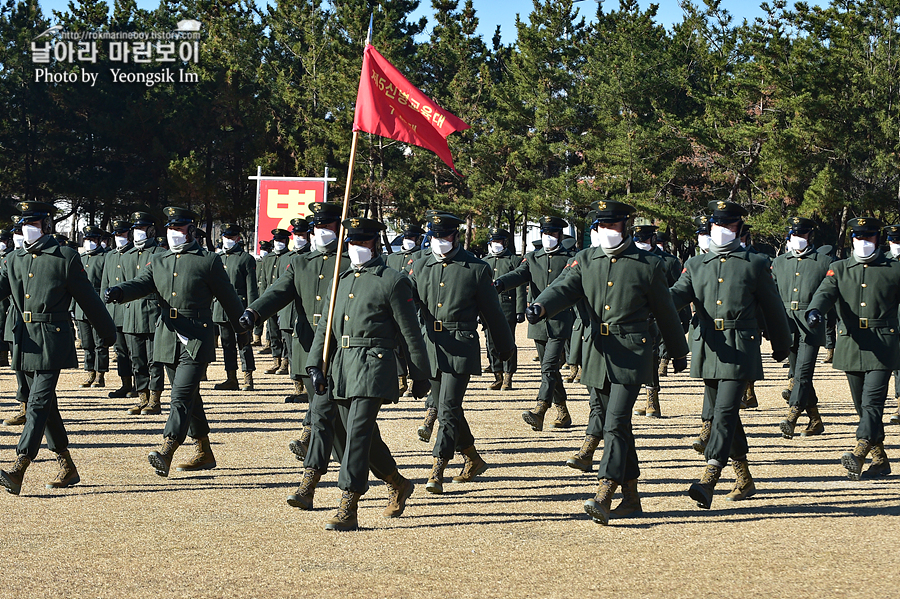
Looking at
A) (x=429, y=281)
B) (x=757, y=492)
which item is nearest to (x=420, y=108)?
(x=429, y=281)

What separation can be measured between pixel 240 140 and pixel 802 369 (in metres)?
37.5

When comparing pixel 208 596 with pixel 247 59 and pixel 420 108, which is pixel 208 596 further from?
pixel 247 59

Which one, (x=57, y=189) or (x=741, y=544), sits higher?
(x=57, y=189)

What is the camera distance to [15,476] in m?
7.60

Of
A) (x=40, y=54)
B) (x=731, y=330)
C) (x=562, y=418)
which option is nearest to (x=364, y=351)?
(x=731, y=330)

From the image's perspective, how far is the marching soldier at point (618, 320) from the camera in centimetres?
691

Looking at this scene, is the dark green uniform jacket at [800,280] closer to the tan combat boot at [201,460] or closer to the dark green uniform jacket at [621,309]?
the dark green uniform jacket at [621,309]

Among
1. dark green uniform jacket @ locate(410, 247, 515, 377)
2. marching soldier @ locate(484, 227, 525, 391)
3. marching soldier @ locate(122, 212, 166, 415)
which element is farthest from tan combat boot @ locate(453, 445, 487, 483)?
marching soldier @ locate(484, 227, 525, 391)

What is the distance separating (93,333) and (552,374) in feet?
22.9

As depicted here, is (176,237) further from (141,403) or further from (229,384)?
(229,384)

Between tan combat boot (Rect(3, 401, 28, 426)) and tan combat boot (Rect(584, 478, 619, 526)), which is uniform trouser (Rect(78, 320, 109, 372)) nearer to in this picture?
tan combat boot (Rect(3, 401, 28, 426))

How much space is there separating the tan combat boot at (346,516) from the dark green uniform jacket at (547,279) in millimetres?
4918

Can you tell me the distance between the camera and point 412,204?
45031mm

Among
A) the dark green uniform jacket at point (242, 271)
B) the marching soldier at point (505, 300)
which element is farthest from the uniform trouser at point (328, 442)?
the dark green uniform jacket at point (242, 271)
